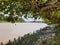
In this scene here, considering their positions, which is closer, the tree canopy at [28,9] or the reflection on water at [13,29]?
the tree canopy at [28,9]

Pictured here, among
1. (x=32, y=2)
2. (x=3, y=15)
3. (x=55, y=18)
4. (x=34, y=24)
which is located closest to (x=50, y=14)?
(x=55, y=18)

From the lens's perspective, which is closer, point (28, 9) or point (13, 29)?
point (28, 9)

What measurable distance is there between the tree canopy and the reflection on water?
3.37m

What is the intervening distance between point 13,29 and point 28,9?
454cm

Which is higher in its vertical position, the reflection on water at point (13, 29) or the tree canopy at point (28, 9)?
the tree canopy at point (28, 9)

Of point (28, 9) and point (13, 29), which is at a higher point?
point (28, 9)

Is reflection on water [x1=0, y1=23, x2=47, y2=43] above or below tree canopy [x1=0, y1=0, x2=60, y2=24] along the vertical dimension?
below

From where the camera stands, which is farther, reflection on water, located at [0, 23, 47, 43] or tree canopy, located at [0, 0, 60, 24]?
reflection on water, located at [0, 23, 47, 43]

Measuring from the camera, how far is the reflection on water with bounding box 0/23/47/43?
6687mm

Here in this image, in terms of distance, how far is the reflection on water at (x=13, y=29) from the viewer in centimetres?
669

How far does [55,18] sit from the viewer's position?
9.33ft

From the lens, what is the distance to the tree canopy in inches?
A: 97.0

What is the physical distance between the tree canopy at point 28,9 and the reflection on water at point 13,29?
3.37 m

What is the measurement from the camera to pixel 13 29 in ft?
24.0
